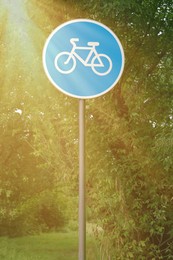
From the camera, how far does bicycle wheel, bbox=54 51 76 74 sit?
532 cm

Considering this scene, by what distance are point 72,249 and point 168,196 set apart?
845cm

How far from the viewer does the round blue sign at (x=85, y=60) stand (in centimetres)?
528

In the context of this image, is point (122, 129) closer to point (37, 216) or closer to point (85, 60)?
point (85, 60)

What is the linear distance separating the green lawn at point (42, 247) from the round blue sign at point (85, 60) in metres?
10.1

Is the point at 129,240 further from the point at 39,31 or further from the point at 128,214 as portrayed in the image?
the point at 39,31

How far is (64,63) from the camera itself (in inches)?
211

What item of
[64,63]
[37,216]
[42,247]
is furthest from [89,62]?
[37,216]

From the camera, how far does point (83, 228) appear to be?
516cm

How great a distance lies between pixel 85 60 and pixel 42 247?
41.5 ft

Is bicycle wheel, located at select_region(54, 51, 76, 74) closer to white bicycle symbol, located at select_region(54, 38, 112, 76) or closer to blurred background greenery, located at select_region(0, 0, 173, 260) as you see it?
white bicycle symbol, located at select_region(54, 38, 112, 76)

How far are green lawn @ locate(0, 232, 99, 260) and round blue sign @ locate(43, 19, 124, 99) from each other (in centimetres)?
1014

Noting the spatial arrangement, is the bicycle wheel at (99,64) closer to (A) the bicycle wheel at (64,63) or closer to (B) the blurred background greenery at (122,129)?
(A) the bicycle wheel at (64,63)

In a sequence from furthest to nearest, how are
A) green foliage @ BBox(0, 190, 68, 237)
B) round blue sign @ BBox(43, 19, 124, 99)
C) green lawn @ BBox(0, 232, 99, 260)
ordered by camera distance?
green foliage @ BBox(0, 190, 68, 237)
green lawn @ BBox(0, 232, 99, 260)
round blue sign @ BBox(43, 19, 124, 99)

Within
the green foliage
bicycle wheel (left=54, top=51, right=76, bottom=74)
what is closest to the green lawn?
the green foliage
